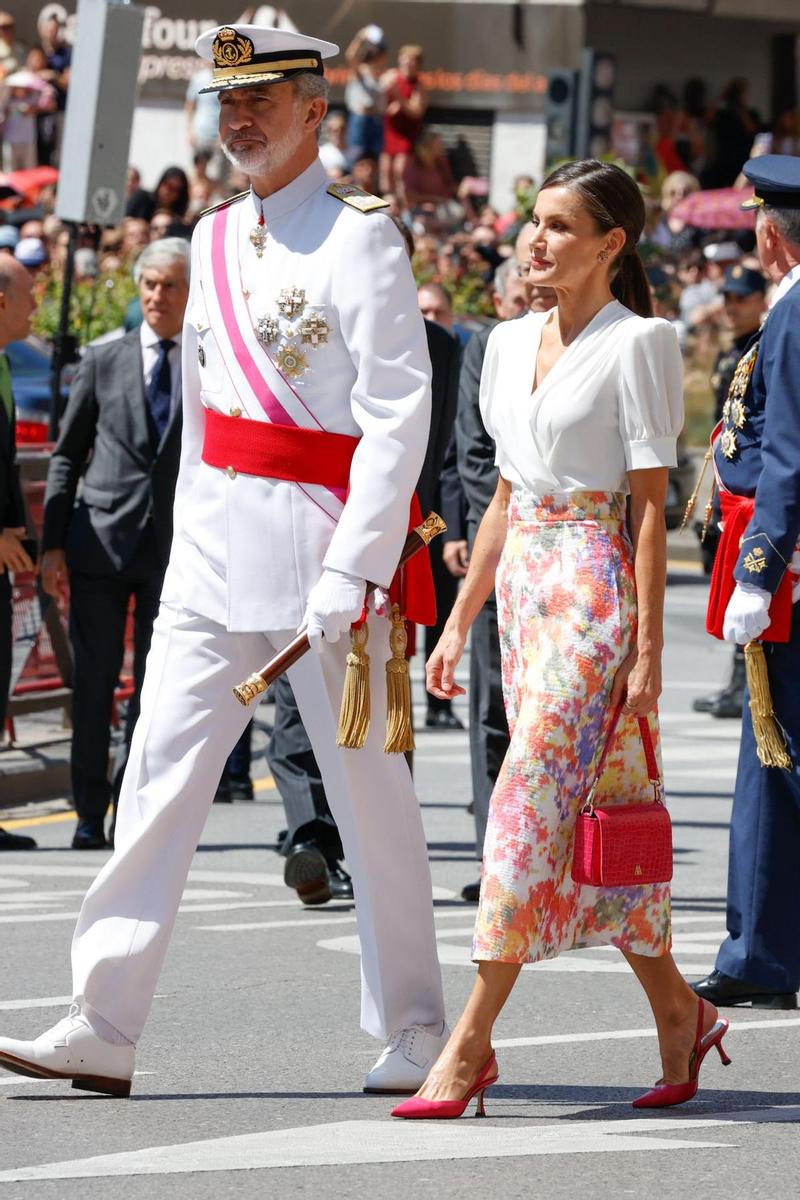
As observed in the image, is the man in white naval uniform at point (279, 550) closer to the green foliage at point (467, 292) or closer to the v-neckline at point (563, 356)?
the v-neckline at point (563, 356)

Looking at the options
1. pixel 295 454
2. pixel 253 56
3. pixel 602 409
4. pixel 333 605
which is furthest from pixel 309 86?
pixel 333 605

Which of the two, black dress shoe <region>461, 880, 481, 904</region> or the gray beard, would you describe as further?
black dress shoe <region>461, 880, 481, 904</region>

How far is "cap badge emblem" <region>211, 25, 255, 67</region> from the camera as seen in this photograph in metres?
5.66

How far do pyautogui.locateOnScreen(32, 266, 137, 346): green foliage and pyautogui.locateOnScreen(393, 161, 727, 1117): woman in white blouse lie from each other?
13560 mm

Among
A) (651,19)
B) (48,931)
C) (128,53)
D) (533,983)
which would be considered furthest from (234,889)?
(651,19)

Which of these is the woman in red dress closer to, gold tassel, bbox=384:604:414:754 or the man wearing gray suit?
the man wearing gray suit

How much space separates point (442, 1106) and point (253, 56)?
2.20 m

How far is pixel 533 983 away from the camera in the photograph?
729cm

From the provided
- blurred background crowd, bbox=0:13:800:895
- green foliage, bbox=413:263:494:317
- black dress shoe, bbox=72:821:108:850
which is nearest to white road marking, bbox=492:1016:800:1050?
black dress shoe, bbox=72:821:108:850

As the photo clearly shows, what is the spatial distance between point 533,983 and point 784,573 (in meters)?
1.44

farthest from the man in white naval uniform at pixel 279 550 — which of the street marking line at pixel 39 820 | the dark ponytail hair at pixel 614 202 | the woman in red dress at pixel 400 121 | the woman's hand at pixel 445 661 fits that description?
the woman in red dress at pixel 400 121

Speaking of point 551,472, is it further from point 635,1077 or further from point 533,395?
point 635,1077

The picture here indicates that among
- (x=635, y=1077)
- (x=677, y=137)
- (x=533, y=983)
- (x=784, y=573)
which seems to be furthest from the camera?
(x=677, y=137)

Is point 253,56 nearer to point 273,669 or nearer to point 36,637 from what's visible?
point 273,669
